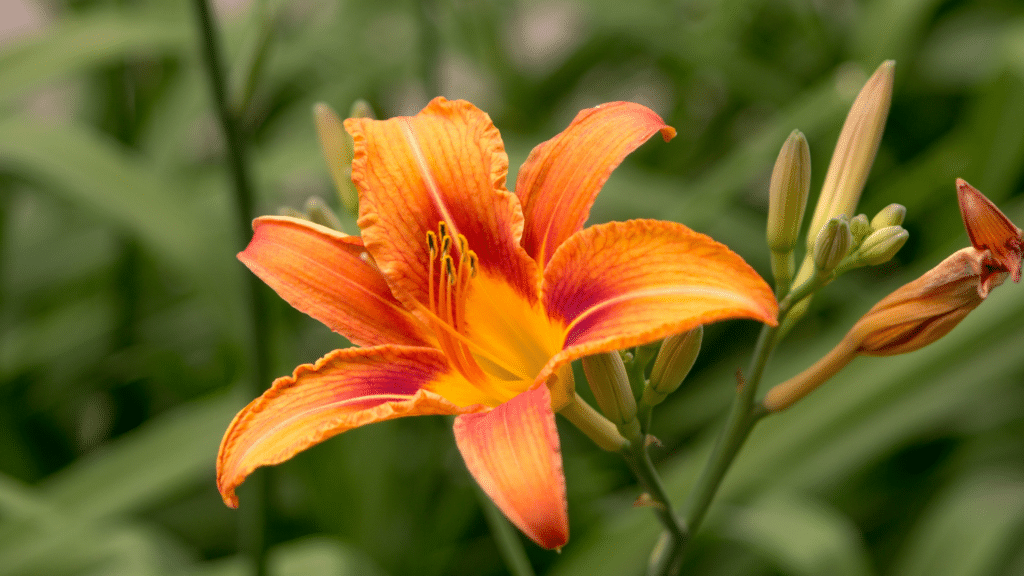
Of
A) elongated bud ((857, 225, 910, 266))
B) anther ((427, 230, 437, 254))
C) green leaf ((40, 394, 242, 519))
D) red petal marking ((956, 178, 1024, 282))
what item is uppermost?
red petal marking ((956, 178, 1024, 282))

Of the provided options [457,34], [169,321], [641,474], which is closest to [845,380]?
[641,474]

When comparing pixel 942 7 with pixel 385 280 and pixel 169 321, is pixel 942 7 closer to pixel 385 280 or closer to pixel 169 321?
pixel 385 280

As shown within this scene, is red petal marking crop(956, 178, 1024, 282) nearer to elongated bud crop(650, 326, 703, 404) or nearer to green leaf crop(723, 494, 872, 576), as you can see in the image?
elongated bud crop(650, 326, 703, 404)

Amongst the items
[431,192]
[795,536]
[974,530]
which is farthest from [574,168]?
[974,530]

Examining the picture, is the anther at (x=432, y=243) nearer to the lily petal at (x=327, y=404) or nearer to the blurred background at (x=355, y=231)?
the lily petal at (x=327, y=404)

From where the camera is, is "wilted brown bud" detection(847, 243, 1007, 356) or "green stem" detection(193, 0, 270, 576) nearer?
"wilted brown bud" detection(847, 243, 1007, 356)

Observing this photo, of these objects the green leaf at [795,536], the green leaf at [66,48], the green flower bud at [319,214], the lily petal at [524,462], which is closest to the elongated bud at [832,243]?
the lily petal at [524,462]

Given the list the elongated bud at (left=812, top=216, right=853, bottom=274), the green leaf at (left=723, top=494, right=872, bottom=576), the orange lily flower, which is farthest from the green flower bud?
the green leaf at (left=723, top=494, right=872, bottom=576)
